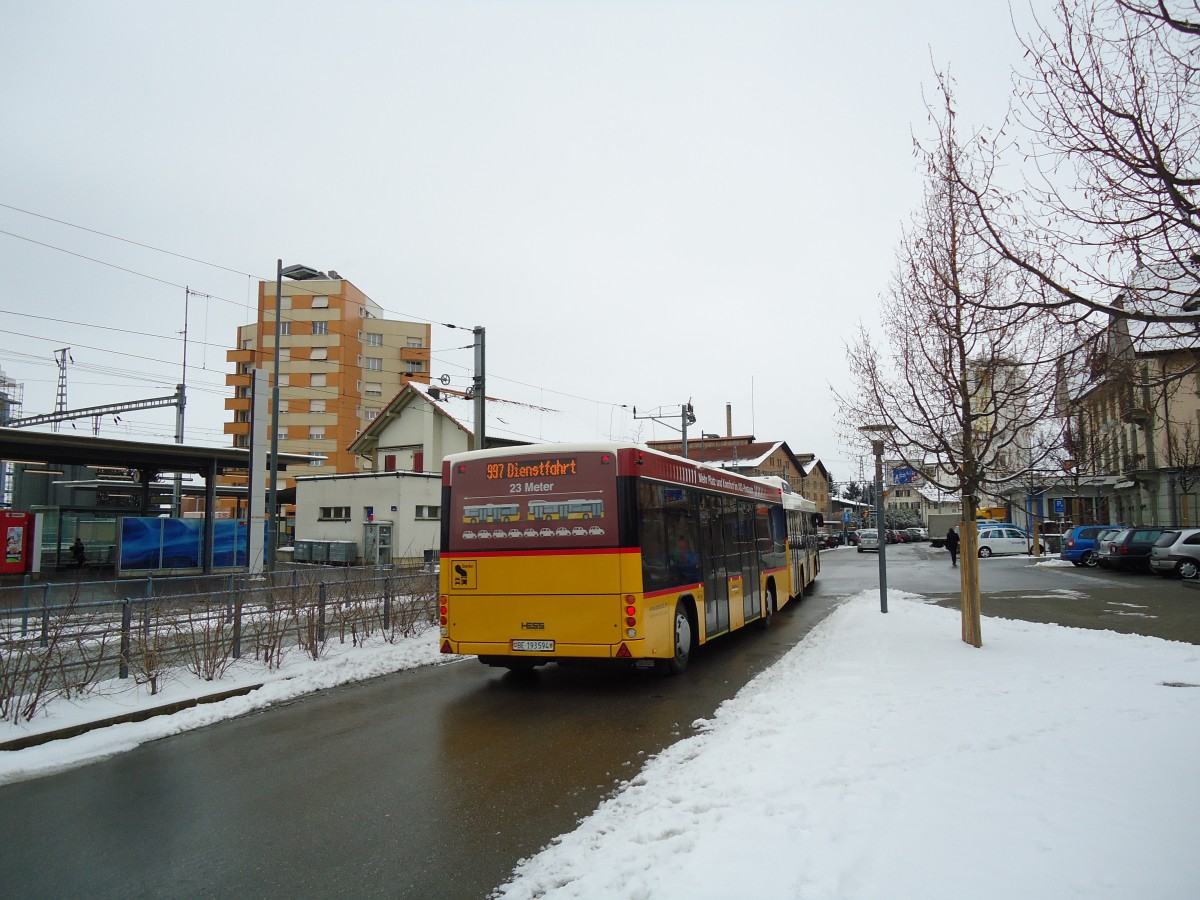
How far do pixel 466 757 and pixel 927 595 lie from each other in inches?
710

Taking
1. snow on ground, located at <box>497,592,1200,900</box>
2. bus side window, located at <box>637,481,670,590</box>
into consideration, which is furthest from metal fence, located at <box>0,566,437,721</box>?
snow on ground, located at <box>497,592,1200,900</box>

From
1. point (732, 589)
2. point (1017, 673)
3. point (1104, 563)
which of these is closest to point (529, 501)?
point (732, 589)

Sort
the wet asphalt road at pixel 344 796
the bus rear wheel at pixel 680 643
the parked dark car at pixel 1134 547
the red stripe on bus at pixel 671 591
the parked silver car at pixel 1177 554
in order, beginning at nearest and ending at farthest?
the wet asphalt road at pixel 344 796
the red stripe on bus at pixel 671 591
the bus rear wheel at pixel 680 643
the parked silver car at pixel 1177 554
the parked dark car at pixel 1134 547

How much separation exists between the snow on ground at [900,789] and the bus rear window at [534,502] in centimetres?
265

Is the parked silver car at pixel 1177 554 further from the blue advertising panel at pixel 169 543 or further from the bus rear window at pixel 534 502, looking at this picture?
the blue advertising panel at pixel 169 543

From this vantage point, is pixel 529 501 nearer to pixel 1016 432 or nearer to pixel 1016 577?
pixel 1016 432

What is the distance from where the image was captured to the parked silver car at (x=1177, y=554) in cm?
2531

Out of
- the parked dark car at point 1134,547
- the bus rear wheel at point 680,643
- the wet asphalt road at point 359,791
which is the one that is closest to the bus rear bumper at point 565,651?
the wet asphalt road at point 359,791

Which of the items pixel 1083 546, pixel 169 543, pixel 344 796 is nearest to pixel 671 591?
pixel 344 796

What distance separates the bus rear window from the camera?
9.45 meters

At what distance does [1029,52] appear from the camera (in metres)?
5.68

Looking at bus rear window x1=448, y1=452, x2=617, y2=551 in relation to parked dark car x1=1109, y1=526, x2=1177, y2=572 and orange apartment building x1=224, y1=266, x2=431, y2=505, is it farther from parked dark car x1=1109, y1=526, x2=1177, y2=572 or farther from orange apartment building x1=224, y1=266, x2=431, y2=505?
orange apartment building x1=224, y1=266, x2=431, y2=505

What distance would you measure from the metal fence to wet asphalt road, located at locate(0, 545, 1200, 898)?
4.84ft

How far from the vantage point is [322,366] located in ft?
220
